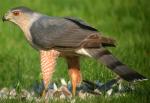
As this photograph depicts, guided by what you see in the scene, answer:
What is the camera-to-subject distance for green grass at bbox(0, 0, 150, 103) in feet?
35.2

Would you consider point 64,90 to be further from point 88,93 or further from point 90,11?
point 90,11

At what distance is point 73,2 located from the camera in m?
18.0

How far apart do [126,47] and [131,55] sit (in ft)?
4.15

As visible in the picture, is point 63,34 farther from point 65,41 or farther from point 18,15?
point 18,15

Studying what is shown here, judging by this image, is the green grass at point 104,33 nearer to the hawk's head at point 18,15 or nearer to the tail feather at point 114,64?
the tail feather at point 114,64

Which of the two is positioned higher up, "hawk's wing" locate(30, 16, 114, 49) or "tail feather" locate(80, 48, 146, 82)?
"hawk's wing" locate(30, 16, 114, 49)

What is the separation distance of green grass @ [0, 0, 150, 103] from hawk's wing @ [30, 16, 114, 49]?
2.51ft

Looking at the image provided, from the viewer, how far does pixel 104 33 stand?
15.4 m

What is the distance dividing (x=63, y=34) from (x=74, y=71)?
570 millimetres

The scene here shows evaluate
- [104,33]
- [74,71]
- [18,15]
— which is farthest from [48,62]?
[104,33]

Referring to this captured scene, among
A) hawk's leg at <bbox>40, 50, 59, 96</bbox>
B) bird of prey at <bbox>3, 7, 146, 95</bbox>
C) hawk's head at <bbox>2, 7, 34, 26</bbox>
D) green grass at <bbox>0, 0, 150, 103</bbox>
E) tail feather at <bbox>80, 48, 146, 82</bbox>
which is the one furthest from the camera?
green grass at <bbox>0, 0, 150, 103</bbox>

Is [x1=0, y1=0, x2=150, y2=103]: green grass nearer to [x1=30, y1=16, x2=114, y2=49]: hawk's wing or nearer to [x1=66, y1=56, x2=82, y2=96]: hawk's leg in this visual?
[x1=66, y1=56, x2=82, y2=96]: hawk's leg

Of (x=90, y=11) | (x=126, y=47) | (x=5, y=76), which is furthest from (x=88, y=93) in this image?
(x=90, y=11)

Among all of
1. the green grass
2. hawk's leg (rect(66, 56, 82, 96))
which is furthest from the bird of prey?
the green grass
